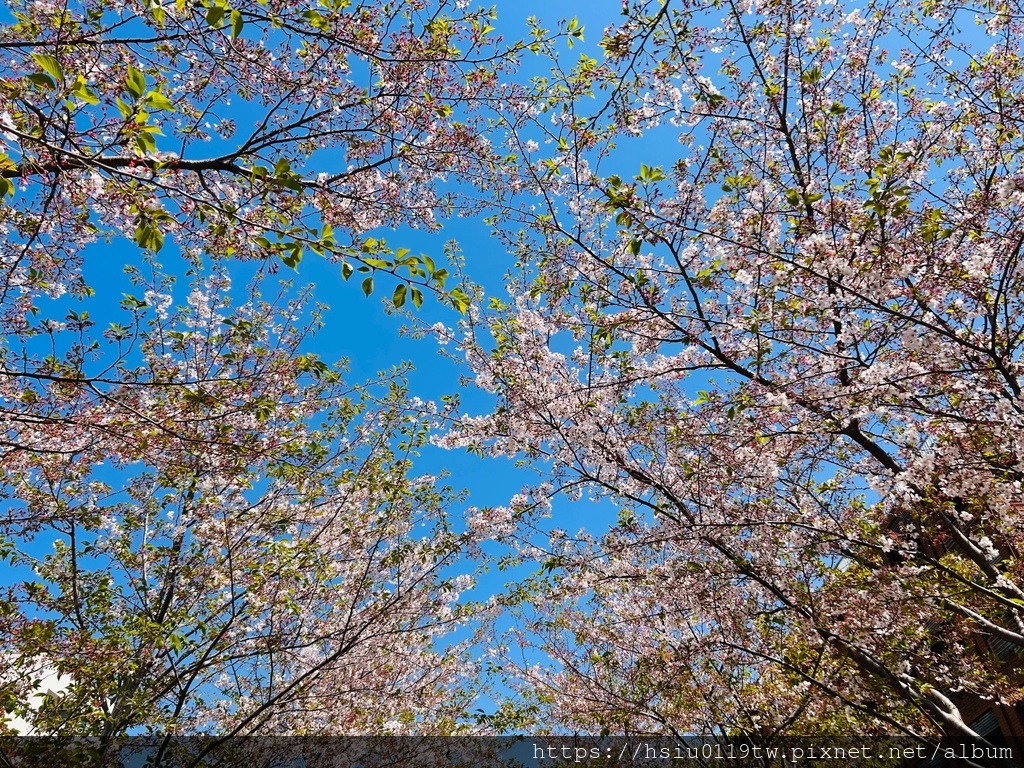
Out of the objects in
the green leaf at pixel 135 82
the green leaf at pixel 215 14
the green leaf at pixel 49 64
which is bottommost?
the green leaf at pixel 49 64

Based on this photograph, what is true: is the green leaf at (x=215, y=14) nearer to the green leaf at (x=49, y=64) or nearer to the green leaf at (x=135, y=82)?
the green leaf at (x=135, y=82)

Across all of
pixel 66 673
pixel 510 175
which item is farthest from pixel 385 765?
pixel 510 175

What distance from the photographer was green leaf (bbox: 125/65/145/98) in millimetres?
2705

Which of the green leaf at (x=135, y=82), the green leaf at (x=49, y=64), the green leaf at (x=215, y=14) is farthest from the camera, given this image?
the green leaf at (x=215, y=14)

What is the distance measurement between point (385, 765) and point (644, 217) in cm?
1099

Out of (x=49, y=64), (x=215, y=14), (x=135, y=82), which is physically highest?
(x=215, y=14)

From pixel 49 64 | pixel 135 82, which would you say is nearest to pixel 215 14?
pixel 135 82

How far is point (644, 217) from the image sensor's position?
5.74 metres

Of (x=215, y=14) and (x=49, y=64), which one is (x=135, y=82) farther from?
(x=215, y=14)

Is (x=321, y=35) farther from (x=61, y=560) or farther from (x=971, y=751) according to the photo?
(x=971, y=751)

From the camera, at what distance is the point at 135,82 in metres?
2.74

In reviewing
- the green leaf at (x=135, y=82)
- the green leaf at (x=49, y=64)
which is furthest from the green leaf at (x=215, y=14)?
the green leaf at (x=49, y=64)

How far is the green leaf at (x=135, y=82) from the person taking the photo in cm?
271

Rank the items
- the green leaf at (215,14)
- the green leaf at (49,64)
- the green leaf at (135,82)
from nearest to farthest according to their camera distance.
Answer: the green leaf at (49,64) → the green leaf at (135,82) → the green leaf at (215,14)
